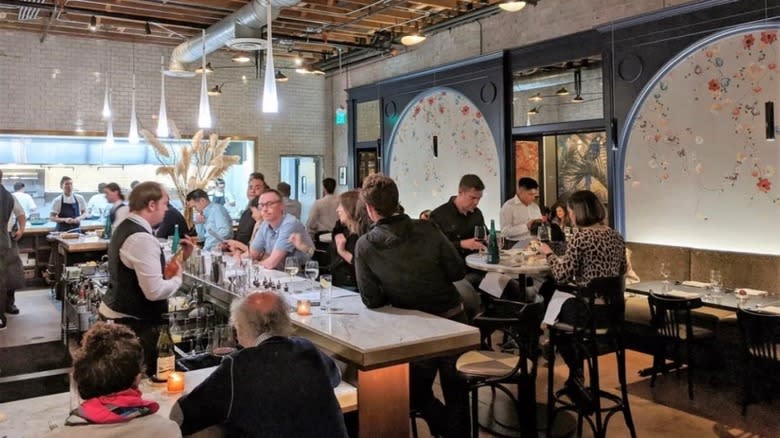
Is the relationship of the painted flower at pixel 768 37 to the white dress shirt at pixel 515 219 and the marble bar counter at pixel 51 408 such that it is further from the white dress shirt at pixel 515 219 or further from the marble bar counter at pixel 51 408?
the marble bar counter at pixel 51 408

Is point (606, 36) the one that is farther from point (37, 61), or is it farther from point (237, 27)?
point (37, 61)

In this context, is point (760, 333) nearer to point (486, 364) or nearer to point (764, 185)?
point (764, 185)

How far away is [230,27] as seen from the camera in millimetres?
8141

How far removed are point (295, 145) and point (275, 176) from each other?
0.84 metres

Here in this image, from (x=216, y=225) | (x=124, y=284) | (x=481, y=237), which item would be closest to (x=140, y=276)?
(x=124, y=284)

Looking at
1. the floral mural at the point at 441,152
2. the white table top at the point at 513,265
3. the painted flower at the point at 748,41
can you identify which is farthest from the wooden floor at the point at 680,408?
the floral mural at the point at 441,152

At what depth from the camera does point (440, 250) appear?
3.23m

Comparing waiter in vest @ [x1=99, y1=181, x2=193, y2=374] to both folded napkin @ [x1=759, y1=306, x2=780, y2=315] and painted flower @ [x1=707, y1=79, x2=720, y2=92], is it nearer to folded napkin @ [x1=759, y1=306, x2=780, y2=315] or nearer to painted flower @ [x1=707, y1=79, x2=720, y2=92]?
folded napkin @ [x1=759, y1=306, x2=780, y2=315]

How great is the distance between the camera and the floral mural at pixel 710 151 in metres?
5.84

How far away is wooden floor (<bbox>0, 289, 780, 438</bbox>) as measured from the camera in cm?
423

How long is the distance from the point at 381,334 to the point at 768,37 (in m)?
5.11

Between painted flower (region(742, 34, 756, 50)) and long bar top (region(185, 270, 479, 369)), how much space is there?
15.5 feet

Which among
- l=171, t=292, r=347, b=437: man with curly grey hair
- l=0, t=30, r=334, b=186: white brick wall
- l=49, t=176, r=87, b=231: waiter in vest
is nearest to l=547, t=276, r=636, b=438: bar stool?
l=171, t=292, r=347, b=437: man with curly grey hair

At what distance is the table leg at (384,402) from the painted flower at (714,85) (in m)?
5.05
